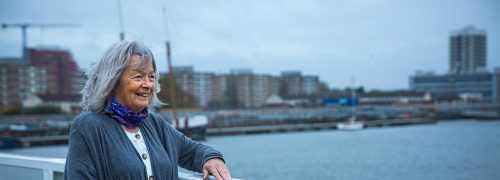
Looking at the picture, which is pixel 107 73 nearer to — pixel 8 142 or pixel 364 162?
pixel 364 162

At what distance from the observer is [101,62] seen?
4.88 feet

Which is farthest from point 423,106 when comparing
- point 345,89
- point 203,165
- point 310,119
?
point 203,165

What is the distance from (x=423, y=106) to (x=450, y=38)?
1961 inches

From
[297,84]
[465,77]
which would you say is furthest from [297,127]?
[465,77]

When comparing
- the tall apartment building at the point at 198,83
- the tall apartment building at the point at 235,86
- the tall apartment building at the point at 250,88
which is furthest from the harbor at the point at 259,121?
the tall apartment building at the point at 250,88

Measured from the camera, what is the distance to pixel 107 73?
1.46 metres

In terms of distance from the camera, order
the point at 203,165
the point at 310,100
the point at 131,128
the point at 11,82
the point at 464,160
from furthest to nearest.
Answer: the point at 310,100
the point at 11,82
the point at 464,160
the point at 203,165
the point at 131,128

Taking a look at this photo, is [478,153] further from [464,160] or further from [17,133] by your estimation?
[17,133]

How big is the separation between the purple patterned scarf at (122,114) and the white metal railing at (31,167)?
31.3 inches

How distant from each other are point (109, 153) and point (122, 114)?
118 millimetres

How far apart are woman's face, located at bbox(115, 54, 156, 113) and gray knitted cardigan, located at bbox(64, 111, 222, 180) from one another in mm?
69

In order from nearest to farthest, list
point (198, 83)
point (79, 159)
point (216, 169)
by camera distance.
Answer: point (79, 159)
point (216, 169)
point (198, 83)

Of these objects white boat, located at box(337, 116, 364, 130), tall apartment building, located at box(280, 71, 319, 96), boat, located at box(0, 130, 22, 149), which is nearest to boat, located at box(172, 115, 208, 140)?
boat, located at box(0, 130, 22, 149)

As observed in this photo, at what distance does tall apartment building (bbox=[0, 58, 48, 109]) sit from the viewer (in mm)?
64188
